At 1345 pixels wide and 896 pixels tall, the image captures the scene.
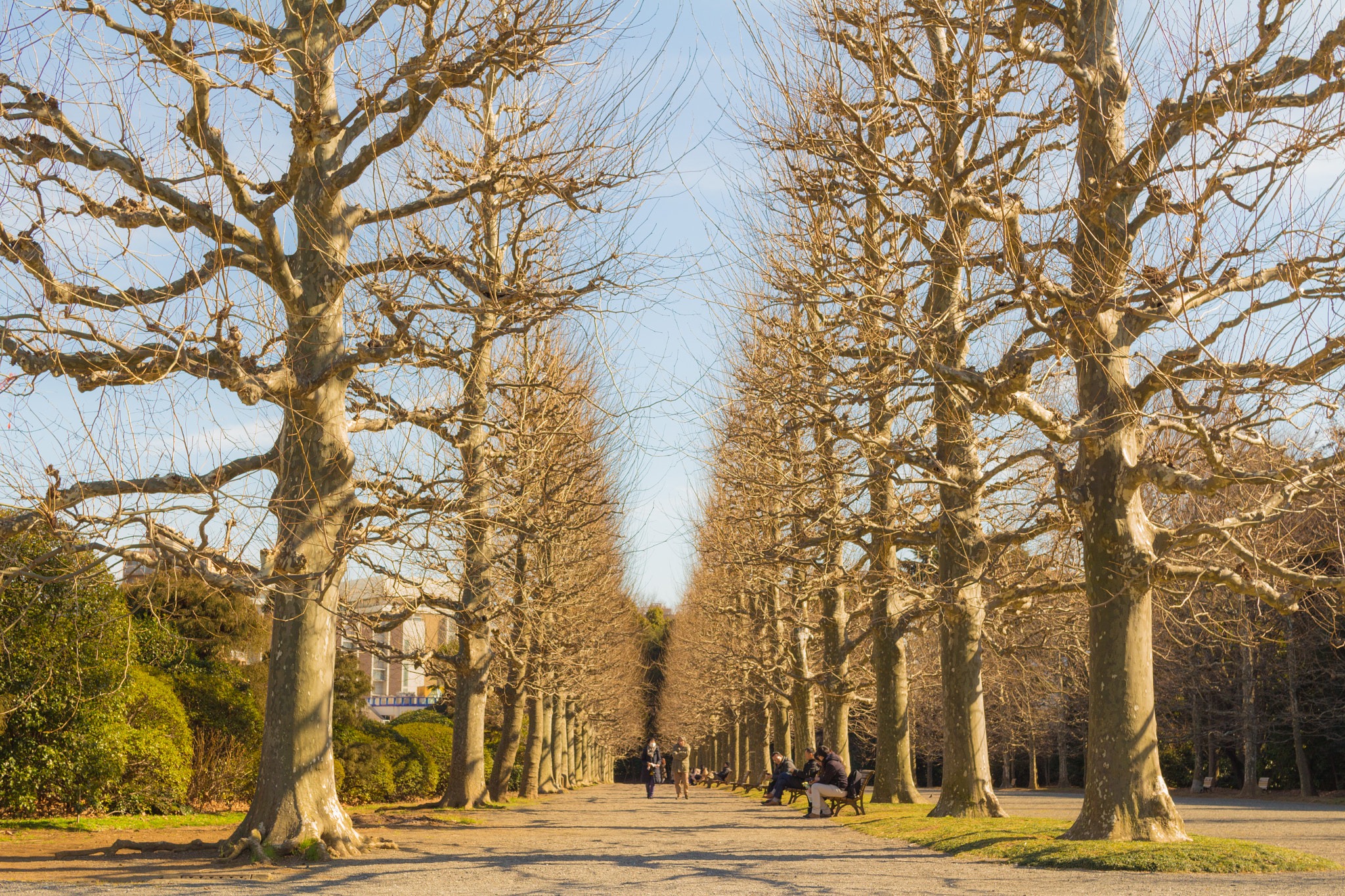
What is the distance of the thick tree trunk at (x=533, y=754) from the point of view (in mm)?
23469

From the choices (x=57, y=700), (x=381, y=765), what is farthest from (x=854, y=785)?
(x=57, y=700)

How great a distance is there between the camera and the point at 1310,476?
327 inches

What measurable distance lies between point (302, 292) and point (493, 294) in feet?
6.69

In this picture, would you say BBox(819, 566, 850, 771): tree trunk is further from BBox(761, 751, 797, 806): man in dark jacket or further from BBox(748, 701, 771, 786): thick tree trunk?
BBox(748, 701, 771, 786): thick tree trunk

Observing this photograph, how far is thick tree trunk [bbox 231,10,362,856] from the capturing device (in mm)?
8852

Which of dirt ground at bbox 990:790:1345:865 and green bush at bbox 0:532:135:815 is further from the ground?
green bush at bbox 0:532:135:815

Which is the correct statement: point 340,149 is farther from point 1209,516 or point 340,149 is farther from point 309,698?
point 1209,516

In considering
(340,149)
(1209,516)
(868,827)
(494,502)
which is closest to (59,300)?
(340,149)

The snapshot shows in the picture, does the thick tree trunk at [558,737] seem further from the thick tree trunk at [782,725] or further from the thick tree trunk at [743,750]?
the thick tree trunk at [743,750]

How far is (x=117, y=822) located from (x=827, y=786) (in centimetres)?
1002

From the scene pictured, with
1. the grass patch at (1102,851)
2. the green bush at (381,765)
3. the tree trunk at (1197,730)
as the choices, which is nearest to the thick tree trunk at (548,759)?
the green bush at (381,765)

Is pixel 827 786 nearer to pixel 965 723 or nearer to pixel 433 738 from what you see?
pixel 965 723

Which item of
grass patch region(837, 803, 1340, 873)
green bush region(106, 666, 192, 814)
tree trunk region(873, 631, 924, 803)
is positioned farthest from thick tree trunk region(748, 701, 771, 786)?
grass patch region(837, 803, 1340, 873)

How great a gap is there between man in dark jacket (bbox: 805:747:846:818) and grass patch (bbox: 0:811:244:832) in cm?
857
